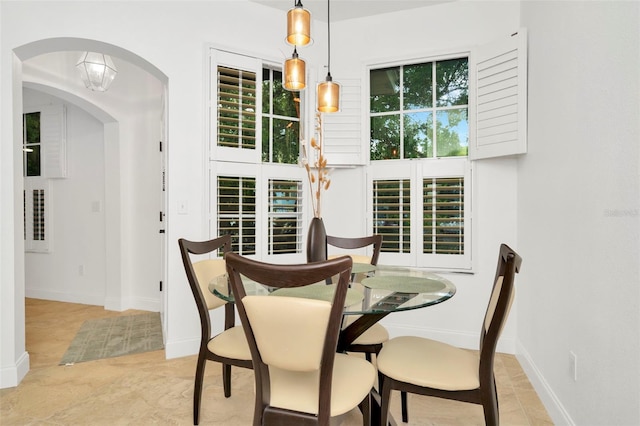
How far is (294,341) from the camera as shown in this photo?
A: 1213 mm

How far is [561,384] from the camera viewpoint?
1984 millimetres

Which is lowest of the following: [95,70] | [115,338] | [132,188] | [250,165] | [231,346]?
[115,338]

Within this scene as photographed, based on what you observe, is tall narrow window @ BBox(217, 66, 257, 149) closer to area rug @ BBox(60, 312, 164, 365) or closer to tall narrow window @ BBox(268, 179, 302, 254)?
tall narrow window @ BBox(268, 179, 302, 254)

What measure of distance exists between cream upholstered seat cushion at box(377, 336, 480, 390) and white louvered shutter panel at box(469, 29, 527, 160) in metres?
1.73

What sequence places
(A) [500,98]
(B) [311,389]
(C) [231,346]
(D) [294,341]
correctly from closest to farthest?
(D) [294,341] < (B) [311,389] < (C) [231,346] < (A) [500,98]

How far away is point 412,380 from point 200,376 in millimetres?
1132

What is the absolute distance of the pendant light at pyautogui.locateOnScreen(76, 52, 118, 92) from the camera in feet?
11.3

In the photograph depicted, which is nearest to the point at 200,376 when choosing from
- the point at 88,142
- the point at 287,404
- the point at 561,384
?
the point at 287,404

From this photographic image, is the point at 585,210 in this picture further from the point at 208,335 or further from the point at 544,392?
the point at 208,335

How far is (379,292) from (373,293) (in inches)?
1.3

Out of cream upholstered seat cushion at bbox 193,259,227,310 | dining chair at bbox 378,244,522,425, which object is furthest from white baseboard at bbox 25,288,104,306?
dining chair at bbox 378,244,522,425

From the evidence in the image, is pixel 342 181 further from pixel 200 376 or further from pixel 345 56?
pixel 200 376

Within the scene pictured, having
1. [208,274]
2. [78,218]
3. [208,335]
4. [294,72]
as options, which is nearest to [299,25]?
[294,72]

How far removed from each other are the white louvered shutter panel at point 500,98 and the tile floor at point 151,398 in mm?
1638
